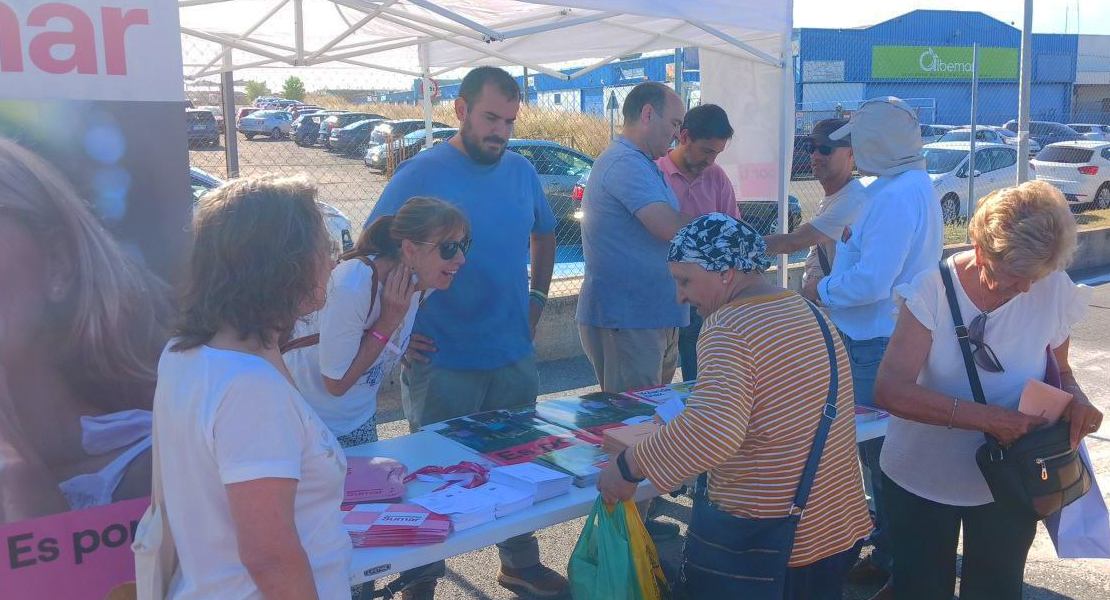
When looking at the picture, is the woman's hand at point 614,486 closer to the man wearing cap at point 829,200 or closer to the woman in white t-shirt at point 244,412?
the woman in white t-shirt at point 244,412

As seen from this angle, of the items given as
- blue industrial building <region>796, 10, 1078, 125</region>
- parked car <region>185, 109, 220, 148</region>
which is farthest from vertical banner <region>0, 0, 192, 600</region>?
blue industrial building <region>796, 10, 1078, 125</region>

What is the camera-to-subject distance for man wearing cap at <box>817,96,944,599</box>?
10.7ft

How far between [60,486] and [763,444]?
5.42 feet

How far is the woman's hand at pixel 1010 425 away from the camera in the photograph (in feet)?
7.86

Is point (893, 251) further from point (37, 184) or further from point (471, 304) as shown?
point (37, 184)

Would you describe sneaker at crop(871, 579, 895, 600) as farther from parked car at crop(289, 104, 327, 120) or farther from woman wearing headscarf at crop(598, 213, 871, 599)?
parked car at crop(289, 104, 327, 120)

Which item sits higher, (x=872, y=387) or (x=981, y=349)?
(x=981, y=349)

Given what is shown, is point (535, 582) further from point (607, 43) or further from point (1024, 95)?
point (1024, 95)

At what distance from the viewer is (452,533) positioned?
2178mm

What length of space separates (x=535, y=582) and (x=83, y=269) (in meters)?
2.01

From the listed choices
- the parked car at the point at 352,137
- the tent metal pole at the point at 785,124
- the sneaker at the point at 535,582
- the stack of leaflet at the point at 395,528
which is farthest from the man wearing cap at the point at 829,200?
the parked car at the point at 352,137

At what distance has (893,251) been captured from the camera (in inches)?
128

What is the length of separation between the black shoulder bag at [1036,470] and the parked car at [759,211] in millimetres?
2737

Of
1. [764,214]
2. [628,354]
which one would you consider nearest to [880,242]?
[628,354]
